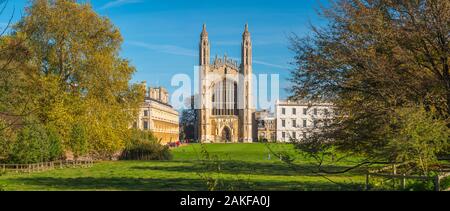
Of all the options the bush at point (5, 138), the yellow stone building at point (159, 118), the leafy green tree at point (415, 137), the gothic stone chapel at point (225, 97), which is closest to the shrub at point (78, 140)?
the bush at point (5, 138)

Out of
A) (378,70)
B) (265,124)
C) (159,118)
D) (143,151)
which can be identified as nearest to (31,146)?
(143,151)

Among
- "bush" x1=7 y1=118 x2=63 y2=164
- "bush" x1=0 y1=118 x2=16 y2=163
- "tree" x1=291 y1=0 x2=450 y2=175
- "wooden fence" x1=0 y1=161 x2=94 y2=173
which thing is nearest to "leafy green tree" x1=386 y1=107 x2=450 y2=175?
"tree" x1=291 y1=0 x2=450 y2=175

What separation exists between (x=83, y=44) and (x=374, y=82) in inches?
1039

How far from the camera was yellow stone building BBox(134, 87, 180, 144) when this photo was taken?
8606 cm

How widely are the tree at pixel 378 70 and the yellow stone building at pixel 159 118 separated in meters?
59.7

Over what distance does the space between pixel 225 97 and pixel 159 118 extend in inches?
1000

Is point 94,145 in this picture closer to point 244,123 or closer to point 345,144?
point 345,144

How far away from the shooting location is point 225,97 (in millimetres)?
116438

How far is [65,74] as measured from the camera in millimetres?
36844

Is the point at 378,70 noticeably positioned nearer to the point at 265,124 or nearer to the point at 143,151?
the point at 143,151

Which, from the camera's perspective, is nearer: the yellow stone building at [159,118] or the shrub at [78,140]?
the shrub at [78,140]

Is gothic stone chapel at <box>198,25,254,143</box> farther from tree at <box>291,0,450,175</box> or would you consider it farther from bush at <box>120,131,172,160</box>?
tree at <box>291,0,450,175</box>

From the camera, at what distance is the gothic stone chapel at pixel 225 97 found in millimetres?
112625

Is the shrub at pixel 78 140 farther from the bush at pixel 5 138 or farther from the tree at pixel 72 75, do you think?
the bush at pixel 5 138
